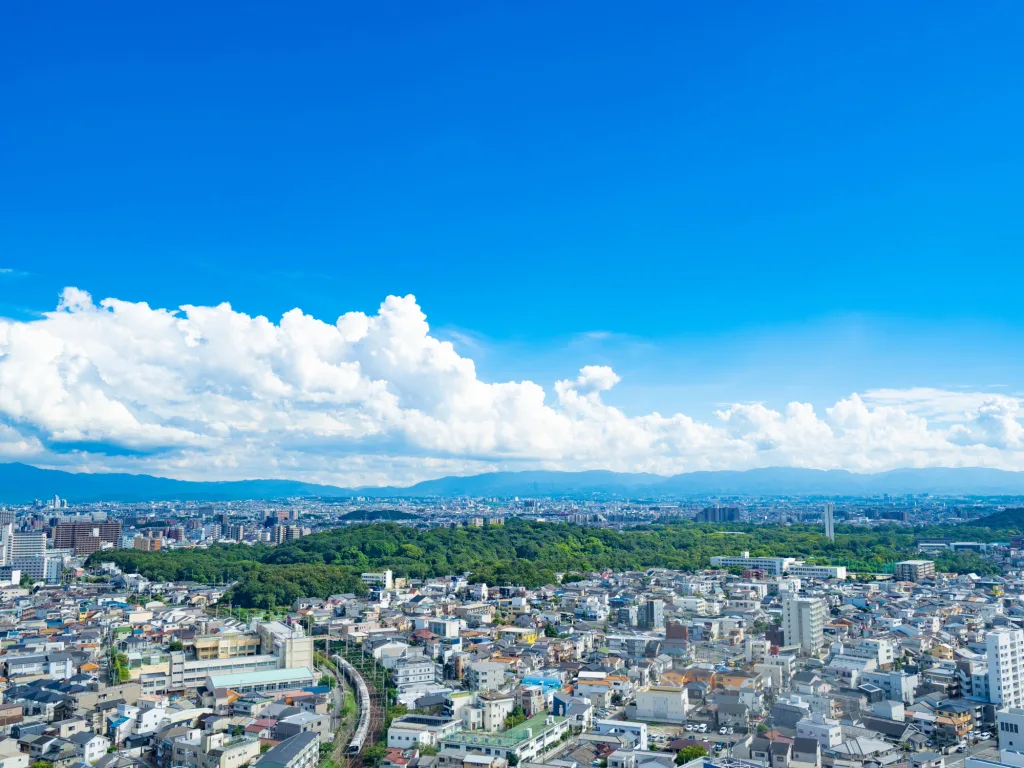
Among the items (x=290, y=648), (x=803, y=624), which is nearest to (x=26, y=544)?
(x=290, y=648)

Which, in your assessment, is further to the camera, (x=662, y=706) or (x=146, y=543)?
(x=146, y=543)

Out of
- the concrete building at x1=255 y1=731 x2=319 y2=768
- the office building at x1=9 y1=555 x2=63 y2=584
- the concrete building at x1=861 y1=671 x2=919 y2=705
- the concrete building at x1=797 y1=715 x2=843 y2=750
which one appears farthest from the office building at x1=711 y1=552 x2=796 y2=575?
the office building at x1=9 y1=555 x2=63 y2=584

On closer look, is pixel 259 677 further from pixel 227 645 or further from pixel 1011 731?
pixel 1011 731

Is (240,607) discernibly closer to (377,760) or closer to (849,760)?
(377,760)

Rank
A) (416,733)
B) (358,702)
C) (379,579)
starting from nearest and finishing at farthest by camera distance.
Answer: (416,733) < (358,702) < (379,579)

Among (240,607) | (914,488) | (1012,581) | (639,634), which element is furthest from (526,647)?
(914,488)

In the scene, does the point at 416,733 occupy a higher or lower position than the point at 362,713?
higher

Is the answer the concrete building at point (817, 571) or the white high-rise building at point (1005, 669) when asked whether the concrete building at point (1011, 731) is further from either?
the concrete building at point (817, 571)
